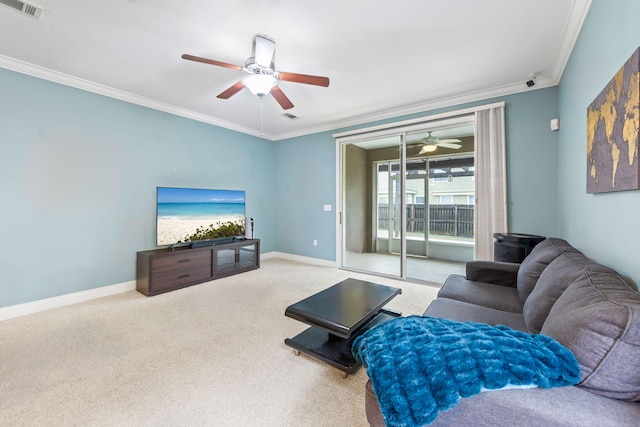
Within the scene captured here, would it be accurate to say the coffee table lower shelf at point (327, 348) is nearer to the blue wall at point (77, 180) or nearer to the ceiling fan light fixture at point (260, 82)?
the ceiling fan light fixture at point (260, 82)

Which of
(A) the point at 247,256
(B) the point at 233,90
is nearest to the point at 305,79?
(B) the point at 233,90

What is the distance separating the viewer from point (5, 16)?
205 centimetres

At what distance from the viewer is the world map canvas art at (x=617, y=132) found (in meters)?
1.21

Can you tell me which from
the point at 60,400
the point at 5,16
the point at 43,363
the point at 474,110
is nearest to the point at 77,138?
the point at 5,16

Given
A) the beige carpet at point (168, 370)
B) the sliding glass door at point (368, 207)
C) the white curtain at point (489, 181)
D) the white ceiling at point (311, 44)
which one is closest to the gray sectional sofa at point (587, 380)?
the beige carpet at point (168, 370)

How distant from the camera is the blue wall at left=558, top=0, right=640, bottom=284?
1.32 m

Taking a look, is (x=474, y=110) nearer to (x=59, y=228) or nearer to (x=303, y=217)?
(x=303, y=217)

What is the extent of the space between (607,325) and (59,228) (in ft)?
14.5

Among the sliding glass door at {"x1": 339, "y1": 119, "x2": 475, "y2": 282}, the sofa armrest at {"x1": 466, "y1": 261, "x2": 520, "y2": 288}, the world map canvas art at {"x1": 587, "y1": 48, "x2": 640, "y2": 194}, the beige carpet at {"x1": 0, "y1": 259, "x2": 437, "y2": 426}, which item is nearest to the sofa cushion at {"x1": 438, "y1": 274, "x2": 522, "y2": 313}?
the sofa armrest at {"x1": 466, "y1": 261, "x2": 520, "y2": 288}

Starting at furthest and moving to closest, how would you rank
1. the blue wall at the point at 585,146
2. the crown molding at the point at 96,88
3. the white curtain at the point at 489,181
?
1. the white curtain at the point at 489,181
2. the crown molding at the point at 96,88
3. the blue wall at the point at 585,146

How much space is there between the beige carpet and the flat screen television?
1069 mm

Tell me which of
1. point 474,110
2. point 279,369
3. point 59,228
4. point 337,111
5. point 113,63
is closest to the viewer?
point 279,369

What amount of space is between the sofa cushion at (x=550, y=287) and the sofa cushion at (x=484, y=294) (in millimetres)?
329

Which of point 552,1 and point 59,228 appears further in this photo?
point 59,228
